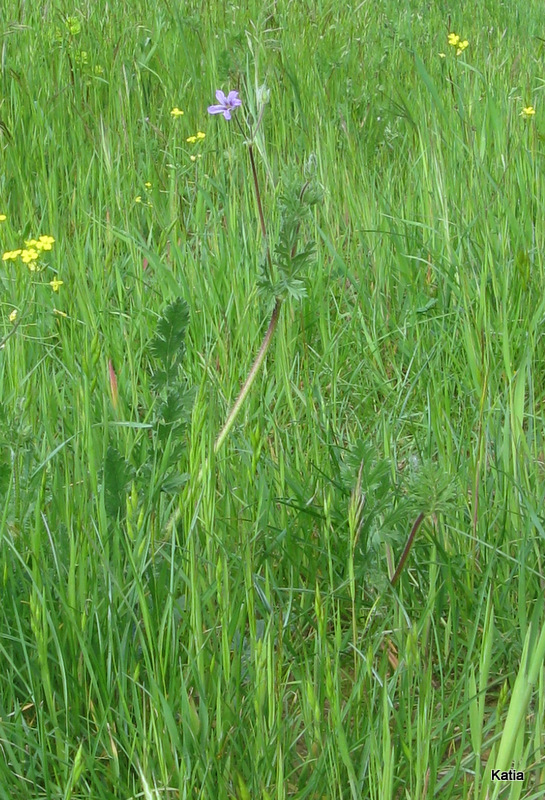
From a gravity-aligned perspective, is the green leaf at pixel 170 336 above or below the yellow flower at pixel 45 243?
below

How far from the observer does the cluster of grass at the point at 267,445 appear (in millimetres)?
1030

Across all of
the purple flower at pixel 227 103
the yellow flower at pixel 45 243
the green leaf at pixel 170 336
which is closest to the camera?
the green leaf at pixel 170 336

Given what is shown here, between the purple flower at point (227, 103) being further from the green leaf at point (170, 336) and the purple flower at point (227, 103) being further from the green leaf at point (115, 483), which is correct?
the green leaf at point (115, 483)

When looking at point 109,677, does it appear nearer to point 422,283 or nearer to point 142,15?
point 422,283

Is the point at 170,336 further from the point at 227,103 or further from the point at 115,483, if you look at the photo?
the point at 227,103

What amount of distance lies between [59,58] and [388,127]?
4.08 ft

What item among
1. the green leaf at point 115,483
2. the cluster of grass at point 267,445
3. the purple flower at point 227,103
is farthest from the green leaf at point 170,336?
the purple flower at point 227,103

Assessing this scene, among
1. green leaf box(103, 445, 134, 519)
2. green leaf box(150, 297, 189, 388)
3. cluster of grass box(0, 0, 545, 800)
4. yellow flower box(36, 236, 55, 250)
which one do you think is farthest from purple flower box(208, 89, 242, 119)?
green leaf box(103, 445, 134, 519)

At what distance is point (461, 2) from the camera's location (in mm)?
4727

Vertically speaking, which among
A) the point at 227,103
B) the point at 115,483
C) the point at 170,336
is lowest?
the point at 115,483

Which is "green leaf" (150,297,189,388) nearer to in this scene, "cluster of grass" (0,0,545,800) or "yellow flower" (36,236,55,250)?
"cluster of grass" (0,0,545,800)

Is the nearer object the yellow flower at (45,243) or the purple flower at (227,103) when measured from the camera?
the purple flower at (227,103)

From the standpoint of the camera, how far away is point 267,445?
5.27 feet

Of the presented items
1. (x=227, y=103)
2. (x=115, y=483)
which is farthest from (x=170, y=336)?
(x=227, y=103)
